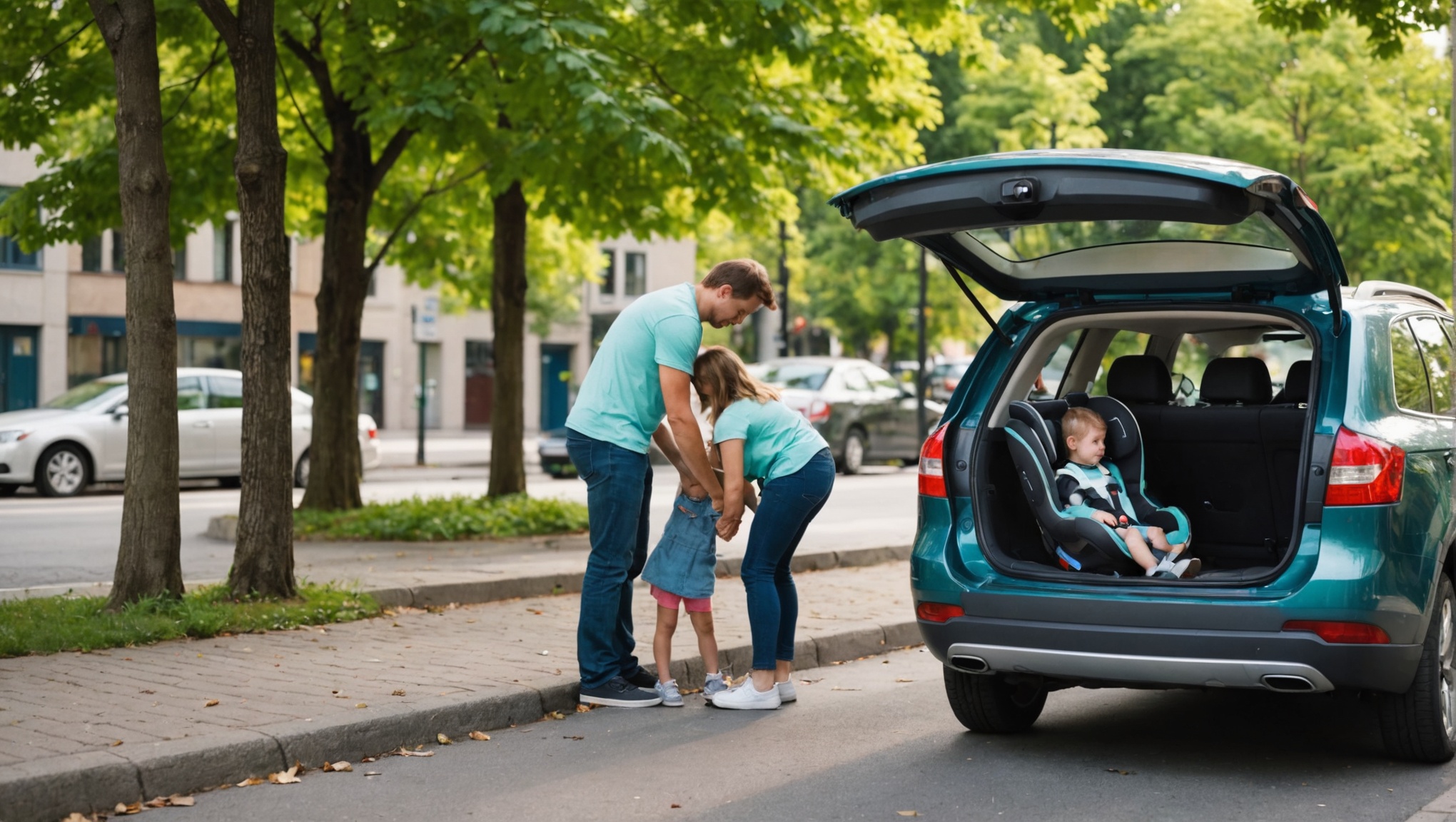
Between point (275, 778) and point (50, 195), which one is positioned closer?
point (275, 778)

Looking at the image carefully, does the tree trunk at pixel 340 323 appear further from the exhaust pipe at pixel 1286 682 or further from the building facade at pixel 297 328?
the building facade at pixel 297 328

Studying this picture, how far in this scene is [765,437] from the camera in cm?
662

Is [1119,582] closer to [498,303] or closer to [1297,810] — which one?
[1297,810]

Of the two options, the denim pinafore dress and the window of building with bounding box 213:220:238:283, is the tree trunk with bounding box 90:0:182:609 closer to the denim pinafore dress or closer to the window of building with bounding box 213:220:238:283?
the denim pinafore dress

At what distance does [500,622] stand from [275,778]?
3.16 m

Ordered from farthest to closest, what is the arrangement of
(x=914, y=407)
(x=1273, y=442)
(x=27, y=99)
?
(x=914, y=407) → (x=27, y=99) → (x=1273, y=442)

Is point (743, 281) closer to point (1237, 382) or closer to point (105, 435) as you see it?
point (1237, 382)

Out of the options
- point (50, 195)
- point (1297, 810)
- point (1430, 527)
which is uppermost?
point (50, 195)

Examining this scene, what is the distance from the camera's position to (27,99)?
1223cm

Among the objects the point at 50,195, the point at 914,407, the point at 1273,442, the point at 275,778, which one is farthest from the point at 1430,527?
the point at 914,407

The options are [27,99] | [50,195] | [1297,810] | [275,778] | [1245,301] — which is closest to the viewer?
[1297,810]

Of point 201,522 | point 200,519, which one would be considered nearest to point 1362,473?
point 201,522

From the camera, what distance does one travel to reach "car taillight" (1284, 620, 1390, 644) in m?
5.06

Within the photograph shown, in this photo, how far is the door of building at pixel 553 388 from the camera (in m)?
52.2
